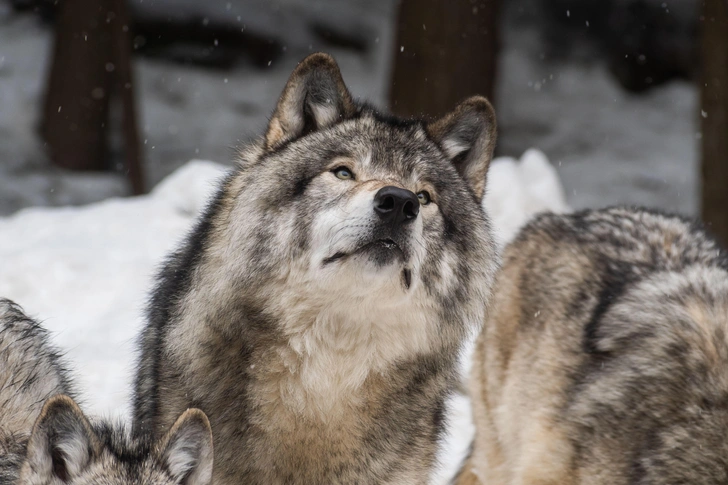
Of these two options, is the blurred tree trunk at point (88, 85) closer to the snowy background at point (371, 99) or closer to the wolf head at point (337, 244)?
the snowy background at point (371, 99)

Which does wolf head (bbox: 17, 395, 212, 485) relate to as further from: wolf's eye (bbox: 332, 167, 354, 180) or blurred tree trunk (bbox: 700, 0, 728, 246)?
blurred tree trunk (bbox: 700, 0, 728, 246)

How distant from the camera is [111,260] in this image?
307 inches

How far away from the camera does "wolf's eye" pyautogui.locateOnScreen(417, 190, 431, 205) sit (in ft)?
12.7

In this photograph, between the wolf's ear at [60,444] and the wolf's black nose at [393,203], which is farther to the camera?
the wolf's black nose at [393,203]

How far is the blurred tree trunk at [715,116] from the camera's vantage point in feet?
29.1

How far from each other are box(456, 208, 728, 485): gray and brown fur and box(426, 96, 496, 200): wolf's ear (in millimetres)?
1189

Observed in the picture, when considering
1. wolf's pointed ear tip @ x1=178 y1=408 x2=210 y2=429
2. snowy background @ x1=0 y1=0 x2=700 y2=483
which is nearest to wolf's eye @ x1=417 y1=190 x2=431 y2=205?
wolf's pointed ear tip @ x1=178 y1=408 x2=210 y2=429

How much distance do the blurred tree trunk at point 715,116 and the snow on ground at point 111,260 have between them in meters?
1.45

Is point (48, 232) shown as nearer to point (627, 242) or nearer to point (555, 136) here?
point (627, 242)

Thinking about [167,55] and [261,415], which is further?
[167,55]

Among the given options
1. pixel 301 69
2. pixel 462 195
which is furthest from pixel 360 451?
pixel 301 69

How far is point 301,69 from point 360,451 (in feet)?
5.16

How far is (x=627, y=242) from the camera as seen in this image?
5.48 meters

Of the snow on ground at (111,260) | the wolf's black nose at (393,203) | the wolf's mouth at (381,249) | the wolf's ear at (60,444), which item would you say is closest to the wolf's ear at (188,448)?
the wolf's ear at (60,444)
